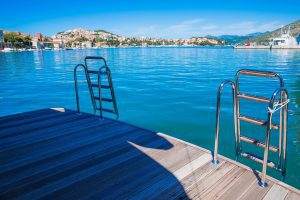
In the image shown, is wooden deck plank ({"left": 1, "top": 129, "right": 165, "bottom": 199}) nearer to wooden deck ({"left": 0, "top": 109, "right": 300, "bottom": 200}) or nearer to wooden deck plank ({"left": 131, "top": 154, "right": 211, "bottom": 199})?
wooden deck ({"left": 0, "top": 109, "right": 300, "bottom": 200})

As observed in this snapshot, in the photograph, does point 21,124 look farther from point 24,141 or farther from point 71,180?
point 71,180

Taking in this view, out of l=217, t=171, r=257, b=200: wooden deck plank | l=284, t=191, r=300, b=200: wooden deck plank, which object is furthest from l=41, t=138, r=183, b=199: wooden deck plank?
l=284, t=191, r=300, b=200: wooden deck plank

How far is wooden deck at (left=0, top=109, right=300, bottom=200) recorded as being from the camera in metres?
2.56

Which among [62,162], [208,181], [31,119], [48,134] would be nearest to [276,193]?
[208,181]

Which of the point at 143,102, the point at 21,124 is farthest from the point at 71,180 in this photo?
the point at 143,102

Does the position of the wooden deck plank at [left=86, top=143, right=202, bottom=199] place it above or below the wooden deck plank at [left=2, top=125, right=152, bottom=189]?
below

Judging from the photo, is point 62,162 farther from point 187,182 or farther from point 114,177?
point 187,182

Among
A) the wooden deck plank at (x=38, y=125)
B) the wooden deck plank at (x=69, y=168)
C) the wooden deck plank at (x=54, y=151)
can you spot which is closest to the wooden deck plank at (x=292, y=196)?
the wooden deck plank at (x=69, y=168)

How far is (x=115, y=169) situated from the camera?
3057 millimetres

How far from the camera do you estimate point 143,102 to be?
1118cm

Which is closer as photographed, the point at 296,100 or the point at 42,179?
the point at 42,179

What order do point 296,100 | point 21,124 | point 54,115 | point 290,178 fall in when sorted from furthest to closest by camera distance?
point 296,100, point 54,115, point 21,124, point 290,178

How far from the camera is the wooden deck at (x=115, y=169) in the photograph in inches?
101

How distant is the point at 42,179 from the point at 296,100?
39.0ft
